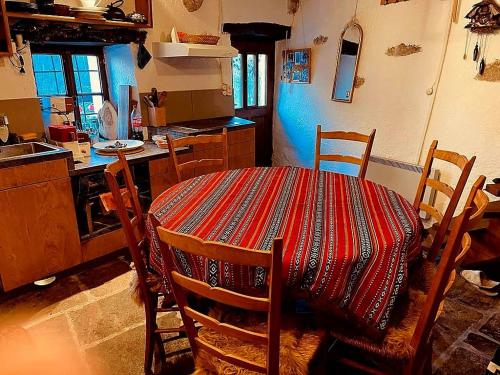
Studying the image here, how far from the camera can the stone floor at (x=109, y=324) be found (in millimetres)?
1728

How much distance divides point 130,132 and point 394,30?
252 centimetres

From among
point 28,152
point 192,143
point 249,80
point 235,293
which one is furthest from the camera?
point 249,80

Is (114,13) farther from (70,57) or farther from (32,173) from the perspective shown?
(32,173)

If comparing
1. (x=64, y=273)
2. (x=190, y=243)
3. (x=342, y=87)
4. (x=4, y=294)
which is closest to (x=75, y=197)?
(x=64, y=273)

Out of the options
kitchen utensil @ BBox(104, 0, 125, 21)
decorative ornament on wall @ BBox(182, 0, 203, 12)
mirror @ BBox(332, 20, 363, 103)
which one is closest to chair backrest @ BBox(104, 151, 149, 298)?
kitchen utensil @ BBox(104, 0, 125, 21)

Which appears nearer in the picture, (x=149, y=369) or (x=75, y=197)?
(x=149, y=369)

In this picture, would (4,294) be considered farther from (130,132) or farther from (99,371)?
(130,132)

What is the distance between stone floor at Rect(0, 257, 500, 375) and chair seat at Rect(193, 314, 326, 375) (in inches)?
24.0

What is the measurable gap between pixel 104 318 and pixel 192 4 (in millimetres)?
2736

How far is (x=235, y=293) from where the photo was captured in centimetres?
96

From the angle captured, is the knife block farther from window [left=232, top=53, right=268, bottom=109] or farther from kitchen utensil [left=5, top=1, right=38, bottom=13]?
window [left=232, top=53, right=268, bottom=109]

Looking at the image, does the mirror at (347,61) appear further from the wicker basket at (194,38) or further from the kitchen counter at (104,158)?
the kitchen counter at (104,158)

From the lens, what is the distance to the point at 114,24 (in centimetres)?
256

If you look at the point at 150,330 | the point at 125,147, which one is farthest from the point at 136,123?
the point at 150,330
